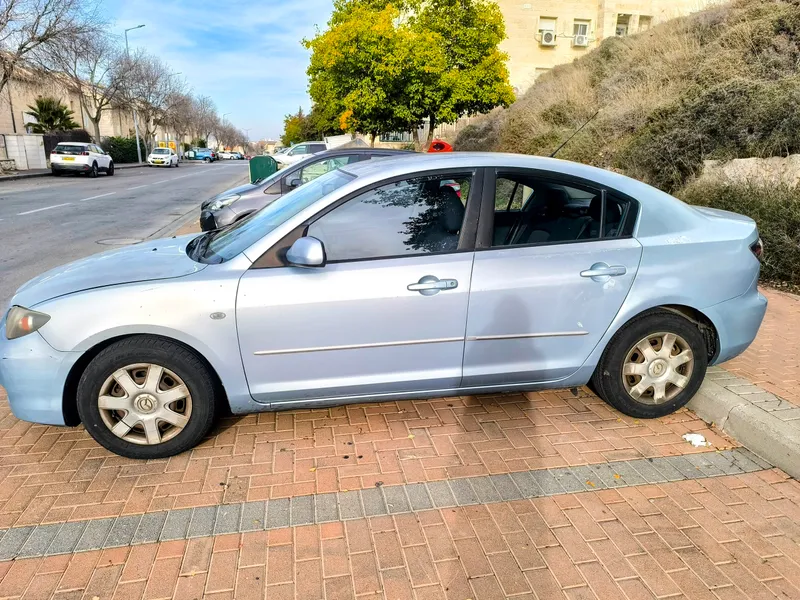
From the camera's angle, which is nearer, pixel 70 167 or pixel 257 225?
pixel 257 225

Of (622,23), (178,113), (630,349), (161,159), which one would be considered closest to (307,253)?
(630,349)

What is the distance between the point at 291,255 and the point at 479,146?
21.0m

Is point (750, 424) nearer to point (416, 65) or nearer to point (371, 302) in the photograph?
point (371, 302)

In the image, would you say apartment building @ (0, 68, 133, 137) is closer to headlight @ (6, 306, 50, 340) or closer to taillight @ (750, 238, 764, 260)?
headlight @ (6, 306, 50, 340)

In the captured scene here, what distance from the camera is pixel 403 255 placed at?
321 centimetres

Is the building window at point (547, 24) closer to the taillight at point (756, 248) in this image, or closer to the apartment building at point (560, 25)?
the apartment building at point (560, 25)

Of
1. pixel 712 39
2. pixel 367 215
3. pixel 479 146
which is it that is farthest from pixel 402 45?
pixel 367 215

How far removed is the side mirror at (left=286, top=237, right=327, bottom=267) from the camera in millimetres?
2984

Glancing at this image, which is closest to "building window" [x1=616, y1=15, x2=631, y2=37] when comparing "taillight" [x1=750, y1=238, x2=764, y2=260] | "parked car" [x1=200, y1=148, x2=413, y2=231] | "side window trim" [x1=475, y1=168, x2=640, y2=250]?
"parked car" [x1=200, y1=148, x2=413, y2=231]

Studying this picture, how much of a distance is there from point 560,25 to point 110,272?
4187 centimetres

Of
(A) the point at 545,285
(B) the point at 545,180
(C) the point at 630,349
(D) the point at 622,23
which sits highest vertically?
(D) the point at 622,23

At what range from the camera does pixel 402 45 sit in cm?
1877

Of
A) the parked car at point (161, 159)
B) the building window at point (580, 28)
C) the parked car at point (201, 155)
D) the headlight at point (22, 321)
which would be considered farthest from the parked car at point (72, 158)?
the parked car at point (201, 155)

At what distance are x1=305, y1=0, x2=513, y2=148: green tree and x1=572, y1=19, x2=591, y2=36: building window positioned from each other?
20538 millimetres
